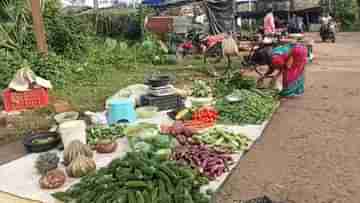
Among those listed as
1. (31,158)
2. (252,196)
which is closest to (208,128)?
(252,196)

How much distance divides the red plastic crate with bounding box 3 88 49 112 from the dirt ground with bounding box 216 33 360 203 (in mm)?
3723

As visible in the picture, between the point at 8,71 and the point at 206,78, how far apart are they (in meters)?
4.09

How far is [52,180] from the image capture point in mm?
3129

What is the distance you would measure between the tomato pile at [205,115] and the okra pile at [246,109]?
0.56 ft

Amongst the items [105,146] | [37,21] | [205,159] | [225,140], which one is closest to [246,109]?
[225,140]

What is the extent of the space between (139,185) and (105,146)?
1.26 metres

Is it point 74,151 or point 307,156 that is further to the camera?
point 307,156

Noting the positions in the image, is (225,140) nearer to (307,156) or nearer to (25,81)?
(307,156)

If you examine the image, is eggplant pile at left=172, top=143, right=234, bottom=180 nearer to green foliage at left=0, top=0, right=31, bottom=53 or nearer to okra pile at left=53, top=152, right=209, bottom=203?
okra pile at left=53, top=152, right=209, bottom=203

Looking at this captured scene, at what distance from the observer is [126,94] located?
5691mm

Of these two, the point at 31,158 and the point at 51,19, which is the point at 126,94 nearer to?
the point at 31,158

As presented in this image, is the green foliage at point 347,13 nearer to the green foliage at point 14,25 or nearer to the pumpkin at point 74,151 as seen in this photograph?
the green foliage at point 14,25

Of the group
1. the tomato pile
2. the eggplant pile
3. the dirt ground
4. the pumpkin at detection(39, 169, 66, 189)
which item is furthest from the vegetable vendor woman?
the pumpkin at detection(39, 169, 66, 189)

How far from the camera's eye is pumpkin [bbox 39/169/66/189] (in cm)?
311
